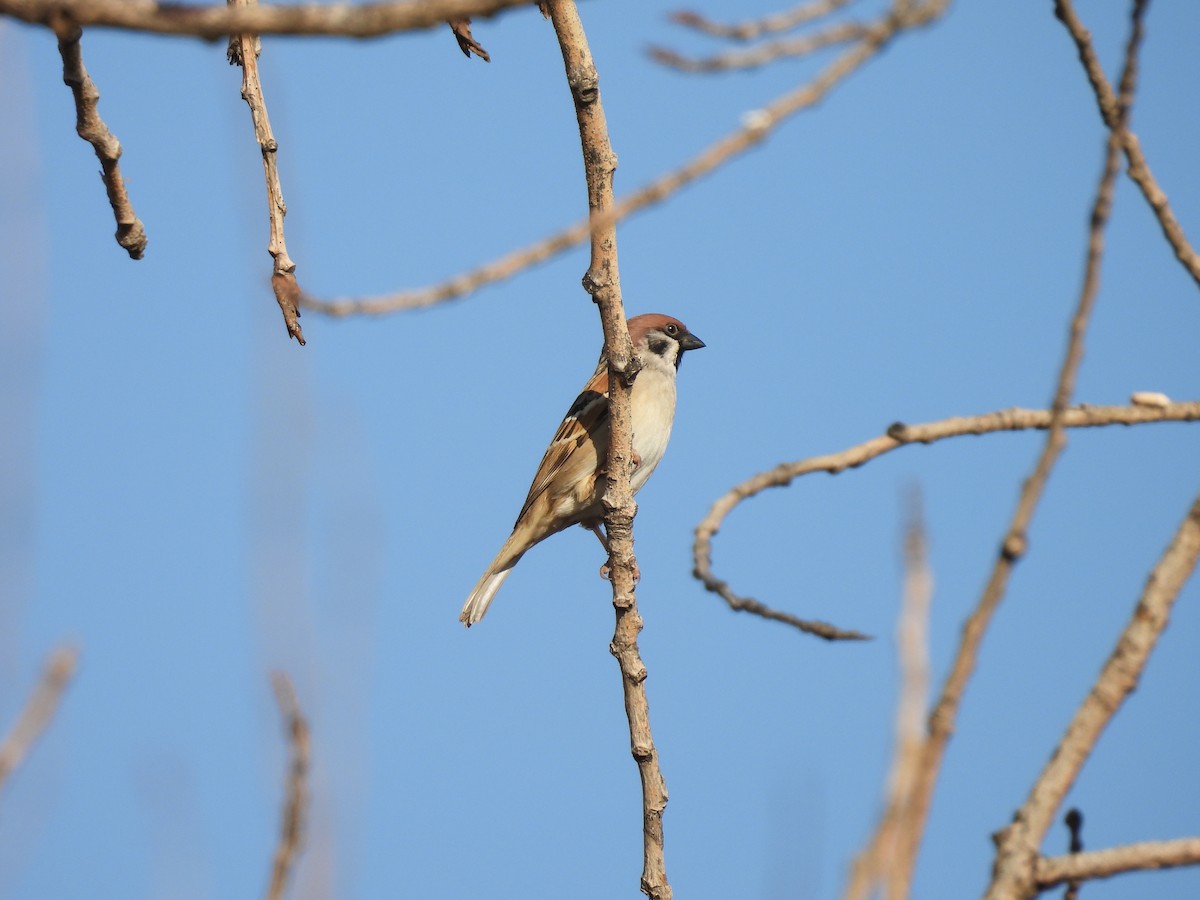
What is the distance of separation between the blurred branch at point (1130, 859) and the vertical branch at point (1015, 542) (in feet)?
1.26

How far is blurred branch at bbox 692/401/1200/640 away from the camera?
2402 millimetres

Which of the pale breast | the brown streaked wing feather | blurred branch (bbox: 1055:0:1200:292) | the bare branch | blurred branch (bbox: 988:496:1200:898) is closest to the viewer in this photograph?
blurred branch (bbox: 988:496:1200:898)

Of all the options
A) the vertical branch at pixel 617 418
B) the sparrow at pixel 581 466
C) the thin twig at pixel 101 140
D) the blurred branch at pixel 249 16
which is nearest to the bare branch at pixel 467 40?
the vertical branch at pixel 617 418

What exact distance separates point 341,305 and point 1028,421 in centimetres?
172

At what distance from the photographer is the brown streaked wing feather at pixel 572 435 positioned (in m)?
6.90

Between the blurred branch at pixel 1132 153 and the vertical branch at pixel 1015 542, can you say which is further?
the blurred branch at pixel 1132 153

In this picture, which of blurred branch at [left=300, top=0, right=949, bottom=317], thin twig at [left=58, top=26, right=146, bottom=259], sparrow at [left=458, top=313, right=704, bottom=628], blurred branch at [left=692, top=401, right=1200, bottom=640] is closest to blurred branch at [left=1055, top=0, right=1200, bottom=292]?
blurred branch at [left=692, top=401, right=1200, bottom=640]

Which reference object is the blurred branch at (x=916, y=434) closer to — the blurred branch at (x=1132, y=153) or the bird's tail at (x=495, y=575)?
the blurred branch at (x=1132, y=153)

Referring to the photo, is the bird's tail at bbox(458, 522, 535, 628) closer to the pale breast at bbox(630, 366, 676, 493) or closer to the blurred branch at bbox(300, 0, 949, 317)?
the pale breast at bbox(630, 366, 676, 493)

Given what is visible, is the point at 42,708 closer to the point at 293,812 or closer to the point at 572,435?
the point at 293,812

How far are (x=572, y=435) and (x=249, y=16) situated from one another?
5.84 metres

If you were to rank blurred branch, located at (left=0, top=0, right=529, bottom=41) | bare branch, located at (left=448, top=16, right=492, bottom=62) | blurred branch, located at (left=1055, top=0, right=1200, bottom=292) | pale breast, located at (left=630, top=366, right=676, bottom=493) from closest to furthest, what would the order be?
blurred branch, located at (left=0, top=0, right=529, bottom=41) → blurred branch, located at (left=1055, top=0, right=1200, bottom=292) → bare branch, located at (left=448, top=16, right=492, bottom=62) → pale breast, located at (left=630, top=366, right=676, bottom=493)

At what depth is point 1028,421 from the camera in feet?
8.38

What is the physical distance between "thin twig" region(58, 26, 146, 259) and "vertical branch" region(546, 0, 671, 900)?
982 mm
